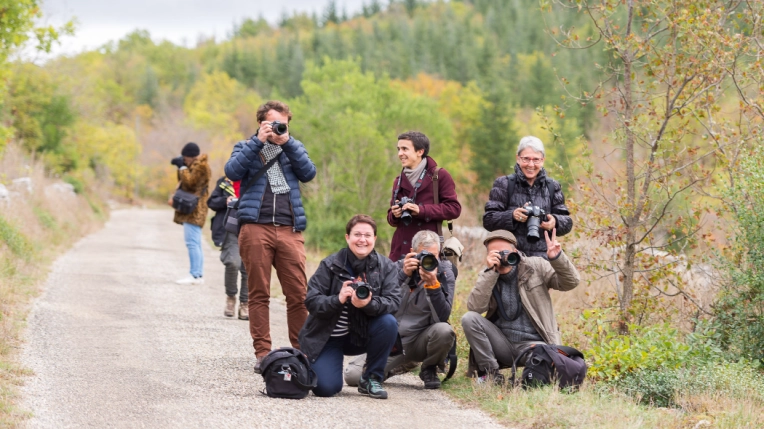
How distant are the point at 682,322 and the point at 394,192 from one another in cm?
342

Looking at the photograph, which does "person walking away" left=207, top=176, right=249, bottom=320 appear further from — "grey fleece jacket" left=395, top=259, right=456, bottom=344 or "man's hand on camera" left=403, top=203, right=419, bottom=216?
"grey fleece jacket" left=395, top=259, right=456, bottom=344

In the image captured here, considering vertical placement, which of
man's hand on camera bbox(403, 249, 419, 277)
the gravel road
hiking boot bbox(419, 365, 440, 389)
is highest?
man's hand on camera bbox(403, 249, 419, 277)

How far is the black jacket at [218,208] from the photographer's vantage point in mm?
8984

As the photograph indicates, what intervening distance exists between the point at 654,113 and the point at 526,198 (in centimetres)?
203

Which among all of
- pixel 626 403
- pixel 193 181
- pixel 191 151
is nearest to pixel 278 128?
pixel 626 403

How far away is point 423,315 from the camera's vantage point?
6.50 metres

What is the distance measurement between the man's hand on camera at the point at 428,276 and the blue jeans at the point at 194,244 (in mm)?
5571

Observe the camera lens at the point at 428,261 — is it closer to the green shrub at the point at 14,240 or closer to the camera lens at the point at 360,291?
the camera lens at the point at 360,291

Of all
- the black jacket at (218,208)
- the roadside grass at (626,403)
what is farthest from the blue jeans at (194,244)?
the roadside grass at (626,403)

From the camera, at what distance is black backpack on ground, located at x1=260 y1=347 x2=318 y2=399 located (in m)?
5.64

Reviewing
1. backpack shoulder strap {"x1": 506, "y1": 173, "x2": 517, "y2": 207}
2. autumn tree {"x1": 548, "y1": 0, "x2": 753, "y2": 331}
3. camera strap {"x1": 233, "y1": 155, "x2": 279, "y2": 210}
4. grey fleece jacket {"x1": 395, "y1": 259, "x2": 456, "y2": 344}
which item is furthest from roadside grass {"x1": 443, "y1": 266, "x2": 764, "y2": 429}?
camera strap {"x1": 233, "y1": 155, "x2": 279, "y2": 210}

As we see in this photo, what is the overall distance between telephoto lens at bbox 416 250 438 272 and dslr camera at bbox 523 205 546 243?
0.77 m

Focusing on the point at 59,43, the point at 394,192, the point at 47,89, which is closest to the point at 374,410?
the point at 394,192

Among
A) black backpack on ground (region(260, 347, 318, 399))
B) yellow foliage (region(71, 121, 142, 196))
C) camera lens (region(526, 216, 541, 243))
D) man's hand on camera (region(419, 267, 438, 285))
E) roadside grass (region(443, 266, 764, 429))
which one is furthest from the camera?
yellow foliage (region(71, 121, 142, 196))
